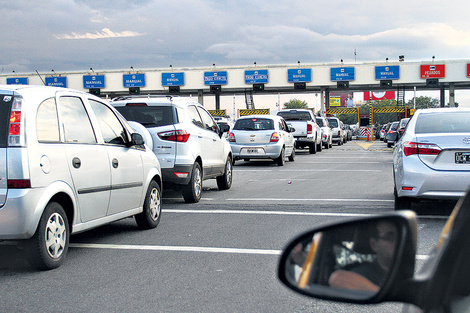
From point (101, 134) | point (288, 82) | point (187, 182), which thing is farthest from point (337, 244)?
point (288, 82)

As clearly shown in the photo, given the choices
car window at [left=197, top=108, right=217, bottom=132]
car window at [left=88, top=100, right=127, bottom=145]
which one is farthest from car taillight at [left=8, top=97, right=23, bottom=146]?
car window at [left=197, top=108, right=217, bottom=132]

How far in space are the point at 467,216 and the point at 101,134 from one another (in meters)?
5.67

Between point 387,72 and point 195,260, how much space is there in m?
48.4

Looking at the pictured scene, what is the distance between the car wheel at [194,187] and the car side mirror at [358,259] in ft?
27.5

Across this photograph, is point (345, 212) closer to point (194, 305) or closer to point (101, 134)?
point (101, 134)

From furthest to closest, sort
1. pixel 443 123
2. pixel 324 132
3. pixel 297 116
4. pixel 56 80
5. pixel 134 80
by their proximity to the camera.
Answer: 1. pixel 56 80
2. pixel 134 80
3. pixel 324 132
4. pixel 297 116
5. pixel 443 123

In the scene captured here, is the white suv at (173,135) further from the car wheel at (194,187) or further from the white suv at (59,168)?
the white suv at (59,168)

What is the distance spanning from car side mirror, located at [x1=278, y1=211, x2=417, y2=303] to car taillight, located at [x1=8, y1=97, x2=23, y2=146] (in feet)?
13.7

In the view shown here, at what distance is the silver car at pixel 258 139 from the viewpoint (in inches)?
763

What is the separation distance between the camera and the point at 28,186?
17.0ft

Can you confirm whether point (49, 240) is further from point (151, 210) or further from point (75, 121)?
point (151, 210)

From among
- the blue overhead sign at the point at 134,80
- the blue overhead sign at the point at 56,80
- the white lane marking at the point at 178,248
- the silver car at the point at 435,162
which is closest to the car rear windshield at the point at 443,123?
the silver car at the point at 435,162

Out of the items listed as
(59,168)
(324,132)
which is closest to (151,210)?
(59,168)

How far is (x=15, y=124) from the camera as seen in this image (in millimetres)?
5305
